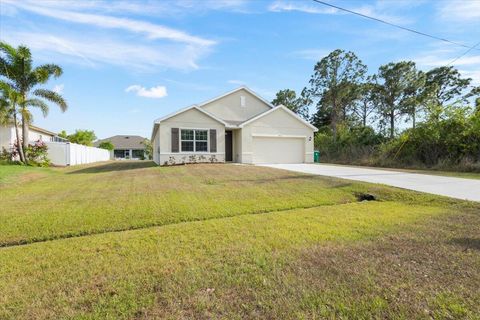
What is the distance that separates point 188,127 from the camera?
56.2 ft

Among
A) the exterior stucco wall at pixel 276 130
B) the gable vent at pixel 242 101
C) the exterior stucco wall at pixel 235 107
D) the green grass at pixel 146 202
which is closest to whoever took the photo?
the green grass at pixel 146 202

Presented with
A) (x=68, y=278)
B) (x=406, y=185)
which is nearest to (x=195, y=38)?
(x=406, y=185)

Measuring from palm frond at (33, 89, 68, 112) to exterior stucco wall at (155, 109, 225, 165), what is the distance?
29.4ft

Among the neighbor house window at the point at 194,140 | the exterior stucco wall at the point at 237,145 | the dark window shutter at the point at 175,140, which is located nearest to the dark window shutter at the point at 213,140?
the neighbor house window at the point at 194,140

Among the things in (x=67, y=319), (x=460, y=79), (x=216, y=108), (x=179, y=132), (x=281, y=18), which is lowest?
(x=67, y=319)

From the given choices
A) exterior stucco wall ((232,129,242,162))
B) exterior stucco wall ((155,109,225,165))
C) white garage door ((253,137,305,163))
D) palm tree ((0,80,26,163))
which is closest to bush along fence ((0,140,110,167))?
palm tree ((0,80,26,163))

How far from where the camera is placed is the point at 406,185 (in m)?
8.55

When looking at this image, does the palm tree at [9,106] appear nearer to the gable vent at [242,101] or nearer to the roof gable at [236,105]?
the roof gable at [236,105]

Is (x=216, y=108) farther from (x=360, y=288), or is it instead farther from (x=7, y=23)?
(x=360, y=288)

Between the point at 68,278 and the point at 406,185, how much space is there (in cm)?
925

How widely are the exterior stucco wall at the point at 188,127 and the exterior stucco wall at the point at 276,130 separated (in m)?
1.75

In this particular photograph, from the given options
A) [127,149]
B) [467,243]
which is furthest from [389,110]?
[127,149]

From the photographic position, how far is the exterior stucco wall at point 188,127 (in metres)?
16.6

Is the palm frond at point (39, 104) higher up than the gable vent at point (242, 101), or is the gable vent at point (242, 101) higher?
the gable vent at point (242, 101)
